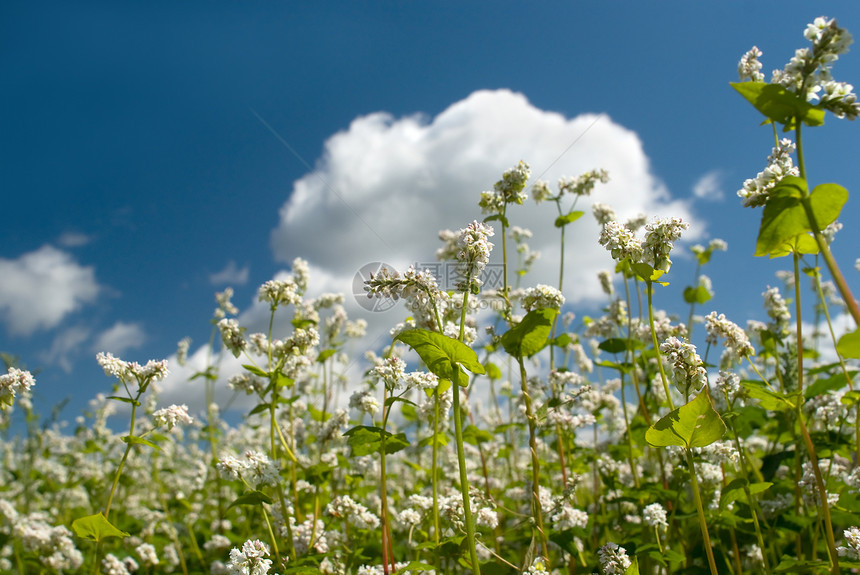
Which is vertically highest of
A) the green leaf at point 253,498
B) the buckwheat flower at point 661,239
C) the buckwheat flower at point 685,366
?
the buckwheat flower at point 661,239

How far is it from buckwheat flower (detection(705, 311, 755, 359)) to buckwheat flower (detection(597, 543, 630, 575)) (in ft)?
5.49

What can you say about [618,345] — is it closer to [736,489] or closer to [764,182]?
[736,489]

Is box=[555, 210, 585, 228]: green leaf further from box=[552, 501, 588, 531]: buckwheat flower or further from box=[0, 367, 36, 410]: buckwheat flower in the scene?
box=[0, 367, 36, 410]: buckwheat flower

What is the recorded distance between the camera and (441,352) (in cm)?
306

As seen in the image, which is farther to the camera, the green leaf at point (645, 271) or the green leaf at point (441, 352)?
the green leaf at point (441, 352)

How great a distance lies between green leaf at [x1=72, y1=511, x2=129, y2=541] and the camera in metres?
3.46

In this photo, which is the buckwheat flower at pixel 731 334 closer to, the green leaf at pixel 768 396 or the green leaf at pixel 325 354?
the green leaf at pixel 768 396

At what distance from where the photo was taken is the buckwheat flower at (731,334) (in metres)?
3.84

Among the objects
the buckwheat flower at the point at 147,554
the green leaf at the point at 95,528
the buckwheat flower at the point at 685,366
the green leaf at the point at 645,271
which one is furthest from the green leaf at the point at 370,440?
the buckwheat flower at the point at 147,554

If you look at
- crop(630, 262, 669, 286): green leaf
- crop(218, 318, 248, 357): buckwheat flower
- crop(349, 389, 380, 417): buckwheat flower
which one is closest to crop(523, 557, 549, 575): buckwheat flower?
crop(349, 389, 380, 417): buckwheat flower

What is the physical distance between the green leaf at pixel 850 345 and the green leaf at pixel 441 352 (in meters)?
1.63

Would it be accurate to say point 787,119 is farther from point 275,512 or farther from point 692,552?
point 275,512

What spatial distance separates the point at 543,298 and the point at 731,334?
1.39 meters

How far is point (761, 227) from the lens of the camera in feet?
8.07
